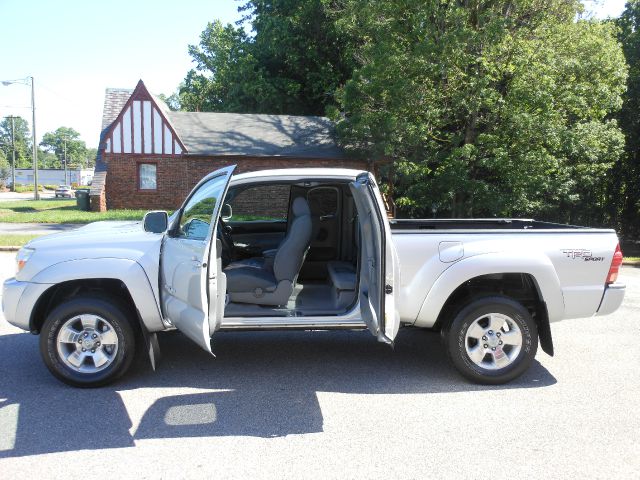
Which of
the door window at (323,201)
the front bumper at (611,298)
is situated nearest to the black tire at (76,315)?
the door window at (323,201)

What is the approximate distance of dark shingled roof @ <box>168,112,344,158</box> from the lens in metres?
25.0

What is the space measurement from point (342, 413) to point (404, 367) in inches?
50.7

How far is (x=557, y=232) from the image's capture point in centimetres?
500

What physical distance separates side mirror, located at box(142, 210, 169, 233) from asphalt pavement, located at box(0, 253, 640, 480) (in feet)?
4.26

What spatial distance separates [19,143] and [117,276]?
138 metres

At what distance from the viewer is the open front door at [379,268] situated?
438 cm

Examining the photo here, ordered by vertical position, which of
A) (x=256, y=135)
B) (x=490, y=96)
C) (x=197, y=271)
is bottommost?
(x=197, y=271)

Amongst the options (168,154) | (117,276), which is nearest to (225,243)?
(117,276)

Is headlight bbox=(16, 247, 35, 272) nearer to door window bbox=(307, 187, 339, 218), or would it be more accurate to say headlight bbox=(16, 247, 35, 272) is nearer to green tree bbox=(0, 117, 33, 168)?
door window bbox=(307, 187, 339, 218)

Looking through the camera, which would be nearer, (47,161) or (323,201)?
(323,201)

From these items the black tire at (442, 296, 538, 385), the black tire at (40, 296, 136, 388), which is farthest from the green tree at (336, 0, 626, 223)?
the black tire at (40, 296, 136, 388)

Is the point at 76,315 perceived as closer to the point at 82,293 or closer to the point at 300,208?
the point at 82,293

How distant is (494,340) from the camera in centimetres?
496

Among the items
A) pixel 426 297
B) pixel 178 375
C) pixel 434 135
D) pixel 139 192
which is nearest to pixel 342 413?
pixel 426 297
